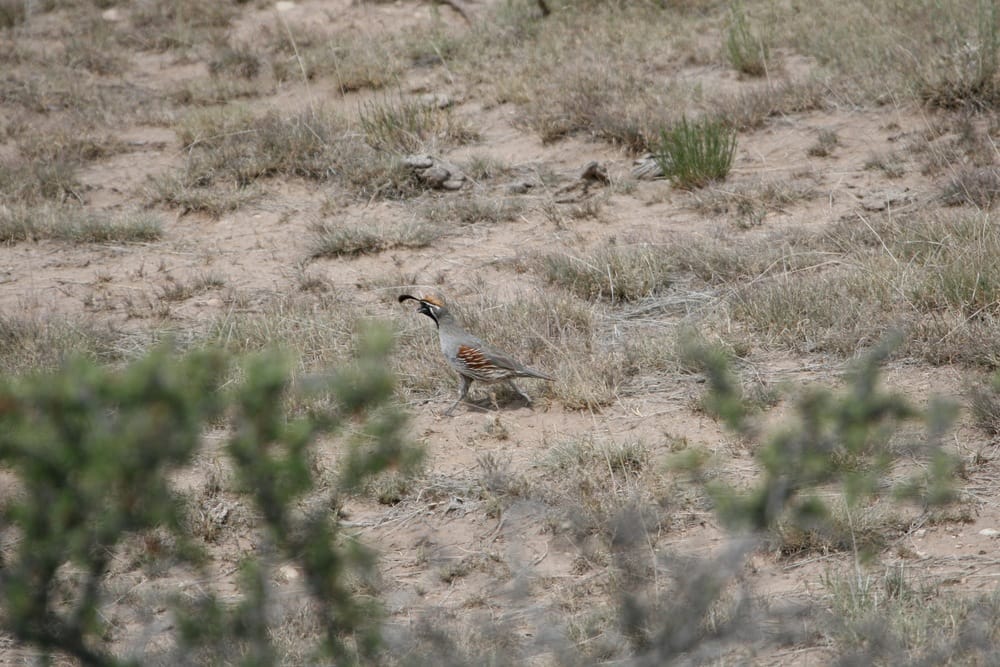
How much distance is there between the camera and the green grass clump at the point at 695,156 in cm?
859

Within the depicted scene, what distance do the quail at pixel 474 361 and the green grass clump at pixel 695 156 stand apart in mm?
3336

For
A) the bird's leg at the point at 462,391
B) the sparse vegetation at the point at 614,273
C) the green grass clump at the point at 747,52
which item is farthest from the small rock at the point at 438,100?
the bird's leg at the point at 462,391

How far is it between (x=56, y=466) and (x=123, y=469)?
0.13m

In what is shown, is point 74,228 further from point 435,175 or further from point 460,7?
point 460,7

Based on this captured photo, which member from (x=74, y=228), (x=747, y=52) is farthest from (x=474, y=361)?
(x=747, y=52)

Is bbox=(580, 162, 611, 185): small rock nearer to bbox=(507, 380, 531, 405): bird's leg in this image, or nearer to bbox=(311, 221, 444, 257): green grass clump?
bbox=(311, 221, 444, 257): green grass clump

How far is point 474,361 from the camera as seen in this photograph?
580 centimetres

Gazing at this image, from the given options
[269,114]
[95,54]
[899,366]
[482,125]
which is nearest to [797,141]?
[482,125]

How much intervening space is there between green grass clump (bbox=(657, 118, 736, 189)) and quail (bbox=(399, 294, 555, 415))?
334 cm

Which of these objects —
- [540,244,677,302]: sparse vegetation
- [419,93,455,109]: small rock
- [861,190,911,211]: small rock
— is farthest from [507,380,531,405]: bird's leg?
[419,93,455,109]: small rock

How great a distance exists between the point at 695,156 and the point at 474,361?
362 centimetres

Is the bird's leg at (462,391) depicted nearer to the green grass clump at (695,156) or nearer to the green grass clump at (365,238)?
the green grass clump at (365,238)

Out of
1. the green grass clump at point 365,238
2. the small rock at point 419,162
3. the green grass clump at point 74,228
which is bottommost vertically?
the green grass clump at point 74,228

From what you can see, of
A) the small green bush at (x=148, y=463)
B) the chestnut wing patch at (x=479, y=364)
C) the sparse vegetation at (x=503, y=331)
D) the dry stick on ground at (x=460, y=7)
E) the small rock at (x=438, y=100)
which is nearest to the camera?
the small green bush at (x=148, y=463)
